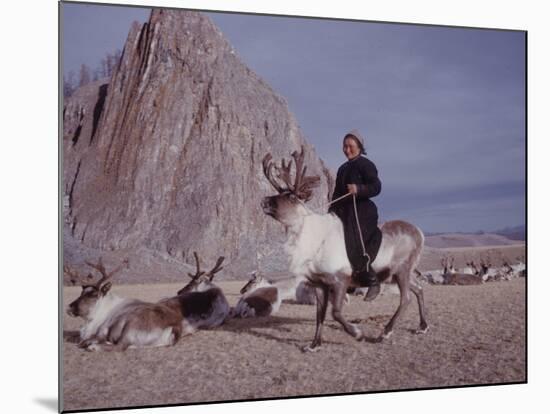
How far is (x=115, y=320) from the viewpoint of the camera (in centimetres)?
579

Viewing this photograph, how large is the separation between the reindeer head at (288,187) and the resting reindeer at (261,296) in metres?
0.50

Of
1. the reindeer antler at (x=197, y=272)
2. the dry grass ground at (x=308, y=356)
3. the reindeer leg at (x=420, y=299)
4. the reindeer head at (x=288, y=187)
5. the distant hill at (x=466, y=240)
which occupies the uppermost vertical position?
the reindeer head at (x=288, y=187)

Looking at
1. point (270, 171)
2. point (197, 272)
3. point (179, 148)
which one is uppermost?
point (179, 148)

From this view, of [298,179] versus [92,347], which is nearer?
[92,347]

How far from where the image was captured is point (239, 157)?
616 cm

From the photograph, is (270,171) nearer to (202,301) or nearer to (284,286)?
(284,286)

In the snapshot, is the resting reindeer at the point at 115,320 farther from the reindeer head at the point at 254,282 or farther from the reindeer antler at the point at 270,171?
the reindeer antler at the point at 270,171

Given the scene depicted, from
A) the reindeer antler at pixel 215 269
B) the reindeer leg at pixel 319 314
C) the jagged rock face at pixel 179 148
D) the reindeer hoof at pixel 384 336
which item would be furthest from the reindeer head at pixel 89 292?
the reindeer hoof at pixel 384 336

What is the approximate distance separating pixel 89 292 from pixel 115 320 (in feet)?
0.94

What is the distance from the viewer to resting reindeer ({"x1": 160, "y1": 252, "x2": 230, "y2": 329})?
5984 millimetres

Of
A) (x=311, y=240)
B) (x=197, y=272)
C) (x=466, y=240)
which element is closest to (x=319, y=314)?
(x=311, y=240)

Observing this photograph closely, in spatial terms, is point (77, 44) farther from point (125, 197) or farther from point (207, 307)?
point (207, 307)

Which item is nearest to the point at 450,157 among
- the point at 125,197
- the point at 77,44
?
the point at 125,197

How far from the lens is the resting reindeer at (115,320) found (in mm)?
5738
